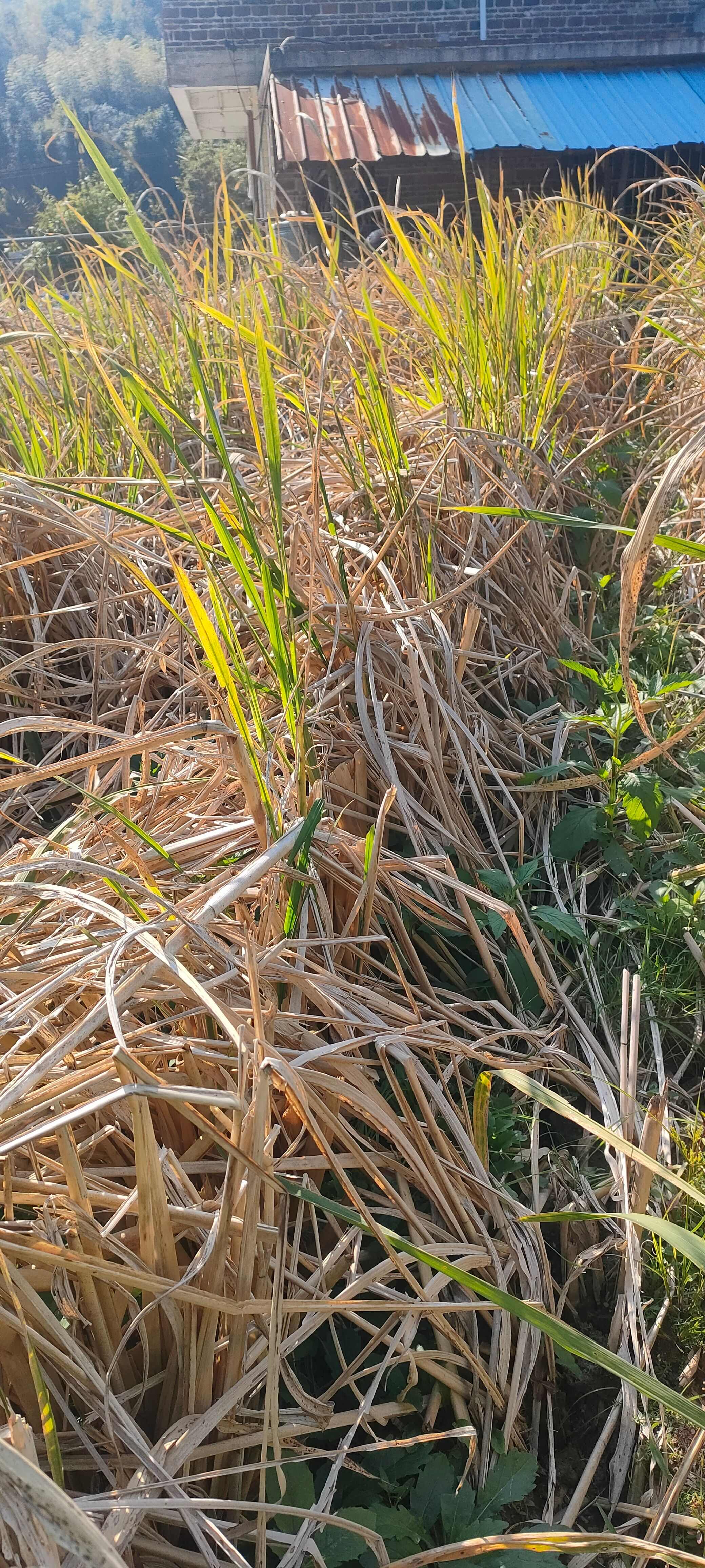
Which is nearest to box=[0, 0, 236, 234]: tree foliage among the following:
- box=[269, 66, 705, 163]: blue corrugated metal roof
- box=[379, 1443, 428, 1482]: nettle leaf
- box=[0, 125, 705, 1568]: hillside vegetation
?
box=[269, 66, 705, 163]: blue corrugated metal roof

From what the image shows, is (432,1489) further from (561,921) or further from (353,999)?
(561,921)

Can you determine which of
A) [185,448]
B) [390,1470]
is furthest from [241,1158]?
[185,448]

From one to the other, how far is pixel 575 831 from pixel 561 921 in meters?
0.20

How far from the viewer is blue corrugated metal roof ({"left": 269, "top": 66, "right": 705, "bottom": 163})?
364 inches

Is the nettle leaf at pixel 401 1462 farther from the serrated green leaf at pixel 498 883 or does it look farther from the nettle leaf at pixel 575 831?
the nettle leaf at pixel 575 831

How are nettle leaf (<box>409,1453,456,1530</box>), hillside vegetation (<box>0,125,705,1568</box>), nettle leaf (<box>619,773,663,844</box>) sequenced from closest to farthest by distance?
hillside vegetation (<box>0,125,705,1568</box>), nettle leaf (<box>409,1453,456,1530</box>), nettle leaf (<box>619,773,663,844</box>)

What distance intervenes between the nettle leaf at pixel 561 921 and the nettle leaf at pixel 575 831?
0.44 ft

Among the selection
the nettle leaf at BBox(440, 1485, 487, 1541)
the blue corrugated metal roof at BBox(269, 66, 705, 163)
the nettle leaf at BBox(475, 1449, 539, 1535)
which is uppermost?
the blue corrugated metal roof at BBox(269, 66, 705, 163)

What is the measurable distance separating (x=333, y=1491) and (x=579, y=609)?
176cm

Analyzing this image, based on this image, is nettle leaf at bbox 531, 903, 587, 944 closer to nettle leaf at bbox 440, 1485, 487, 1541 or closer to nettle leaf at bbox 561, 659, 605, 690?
nettle leaf at bbox 561, 659, 605, 690

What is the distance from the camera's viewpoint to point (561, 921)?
1.40 metres

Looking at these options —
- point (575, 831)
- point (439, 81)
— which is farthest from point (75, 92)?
point (575, 831)

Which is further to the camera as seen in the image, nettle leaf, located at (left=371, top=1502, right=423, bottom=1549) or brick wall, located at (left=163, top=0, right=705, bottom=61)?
brick wall, located at (left=163, top=0, right=705, bottom=61)

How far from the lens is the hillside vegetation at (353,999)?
77cm
